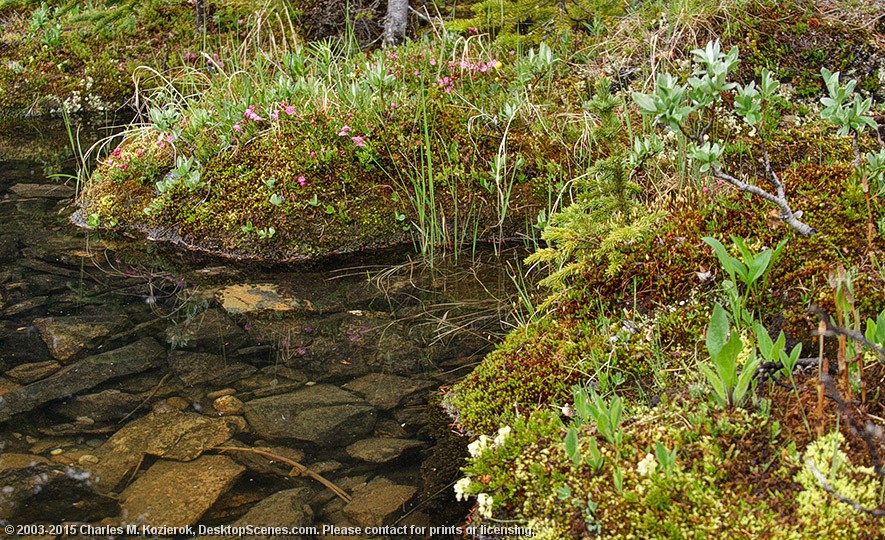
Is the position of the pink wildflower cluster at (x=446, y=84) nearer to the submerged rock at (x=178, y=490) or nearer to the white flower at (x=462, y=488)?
the submerged rock at (x=178, y=490)

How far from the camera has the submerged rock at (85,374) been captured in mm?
3842

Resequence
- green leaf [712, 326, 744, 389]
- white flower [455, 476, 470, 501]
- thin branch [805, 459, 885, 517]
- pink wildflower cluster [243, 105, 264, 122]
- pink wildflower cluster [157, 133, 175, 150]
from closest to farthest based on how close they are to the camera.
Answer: thin branch [805, 459, 885, 517], green leaf [712, 326, 744, 389], white flower [455, 476, 470, 501], pink wildflower cluster [243, 105, 264, 122], pink wildflower cluster [157, 133, 175, 150]

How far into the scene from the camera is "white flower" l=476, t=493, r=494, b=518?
283 cm

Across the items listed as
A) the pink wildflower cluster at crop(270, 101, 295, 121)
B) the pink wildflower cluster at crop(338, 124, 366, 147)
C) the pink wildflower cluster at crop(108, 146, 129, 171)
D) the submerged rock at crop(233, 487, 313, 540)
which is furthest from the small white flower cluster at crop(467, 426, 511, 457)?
the pink wildflower cluster at crop(108, 146, 129, 171)

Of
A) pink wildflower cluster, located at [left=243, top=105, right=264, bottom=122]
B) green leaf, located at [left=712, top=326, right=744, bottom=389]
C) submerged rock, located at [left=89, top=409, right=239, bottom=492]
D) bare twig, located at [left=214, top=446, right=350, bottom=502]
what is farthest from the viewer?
pink wildflower cluster, located at [left=243, top=105, right=264, bottom=122]

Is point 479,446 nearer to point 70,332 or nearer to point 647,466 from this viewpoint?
point 647,466

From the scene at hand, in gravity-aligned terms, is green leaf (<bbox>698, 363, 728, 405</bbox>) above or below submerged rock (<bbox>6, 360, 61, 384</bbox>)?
above

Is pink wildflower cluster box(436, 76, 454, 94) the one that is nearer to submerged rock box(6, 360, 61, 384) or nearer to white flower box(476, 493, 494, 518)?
submerged rock box(6, 360, 61, 384)

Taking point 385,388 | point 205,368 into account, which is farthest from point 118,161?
point 385,388

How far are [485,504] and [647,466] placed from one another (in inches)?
26.7

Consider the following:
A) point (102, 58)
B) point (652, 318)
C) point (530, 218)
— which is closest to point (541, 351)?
point (652, 318)

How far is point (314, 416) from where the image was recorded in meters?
3.80

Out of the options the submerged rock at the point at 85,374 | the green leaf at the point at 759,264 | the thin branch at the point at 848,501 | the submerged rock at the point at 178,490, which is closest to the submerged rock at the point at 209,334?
the submerged rock at the point at 85,374

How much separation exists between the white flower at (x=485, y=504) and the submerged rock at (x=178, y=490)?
1.18m
